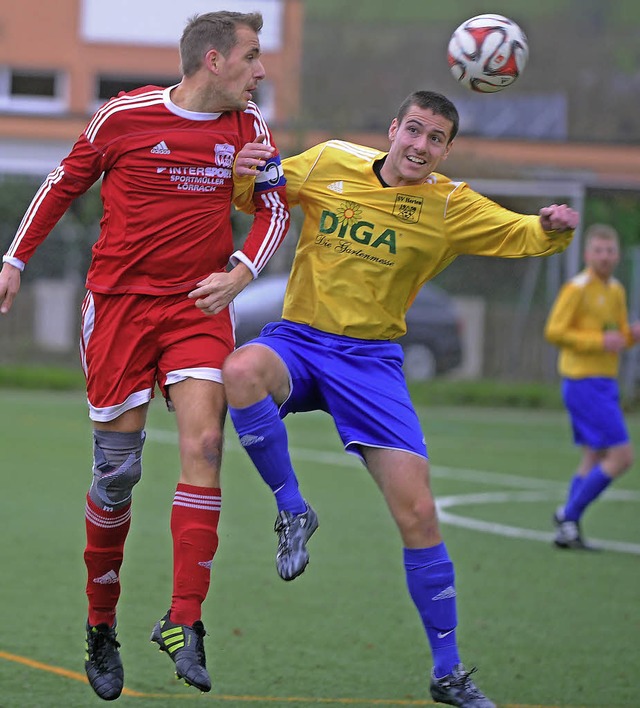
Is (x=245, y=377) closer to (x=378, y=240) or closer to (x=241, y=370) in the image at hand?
(x=241, y=370)

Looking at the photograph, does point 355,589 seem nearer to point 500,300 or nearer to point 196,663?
point 196,663

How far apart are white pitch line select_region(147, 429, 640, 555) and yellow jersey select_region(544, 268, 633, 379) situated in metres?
1.35

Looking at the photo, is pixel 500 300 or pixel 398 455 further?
pixel 500 300

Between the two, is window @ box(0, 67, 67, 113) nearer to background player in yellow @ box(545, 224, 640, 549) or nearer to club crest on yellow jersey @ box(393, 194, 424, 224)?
background player in yellow @ box(545, 224, 640, 549)

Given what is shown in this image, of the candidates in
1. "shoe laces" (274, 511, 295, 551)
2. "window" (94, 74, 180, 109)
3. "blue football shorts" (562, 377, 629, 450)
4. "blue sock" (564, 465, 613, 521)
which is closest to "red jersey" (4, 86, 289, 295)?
"shoe laces" (274, 511, 295, 551)

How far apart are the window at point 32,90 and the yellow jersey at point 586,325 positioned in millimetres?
26859

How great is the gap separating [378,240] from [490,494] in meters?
7.48

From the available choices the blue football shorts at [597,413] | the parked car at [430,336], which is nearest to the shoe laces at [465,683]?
the blue football shorts at [597,413]

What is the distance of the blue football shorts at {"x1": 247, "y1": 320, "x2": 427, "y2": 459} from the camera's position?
6.02 metres

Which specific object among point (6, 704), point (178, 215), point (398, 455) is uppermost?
point (178, 215)

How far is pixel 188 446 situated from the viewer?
5734 millimetres

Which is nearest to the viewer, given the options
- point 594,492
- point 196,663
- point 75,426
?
point 196,663

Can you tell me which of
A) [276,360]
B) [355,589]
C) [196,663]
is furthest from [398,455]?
[355,589]

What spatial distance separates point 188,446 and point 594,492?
593 cm
